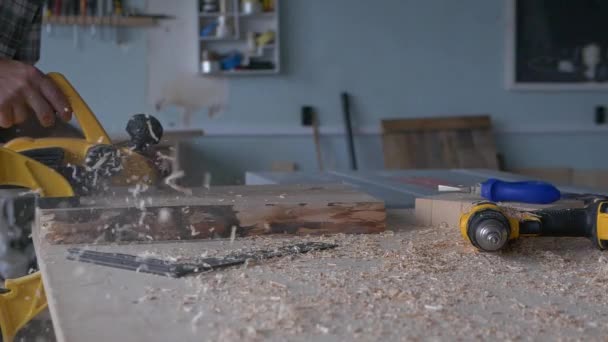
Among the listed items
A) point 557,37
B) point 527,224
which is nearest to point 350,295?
point 527,224

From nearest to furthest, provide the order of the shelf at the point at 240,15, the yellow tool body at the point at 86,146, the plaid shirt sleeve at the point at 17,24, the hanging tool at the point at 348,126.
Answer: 1. the yellow tool body at the point at 86,146
2. the plaid shirt sleeve at the point at 17,24
3. the shelf at the point at 240,15
4. the hanging tool at the point at 348,126

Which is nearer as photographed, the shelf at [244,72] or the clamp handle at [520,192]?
the clamp handle at [520,192]

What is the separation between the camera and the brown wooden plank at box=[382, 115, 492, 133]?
490 cm

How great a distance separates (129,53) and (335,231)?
3.46 m

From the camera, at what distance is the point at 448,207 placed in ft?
4.88

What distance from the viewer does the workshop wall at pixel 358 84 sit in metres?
4.63

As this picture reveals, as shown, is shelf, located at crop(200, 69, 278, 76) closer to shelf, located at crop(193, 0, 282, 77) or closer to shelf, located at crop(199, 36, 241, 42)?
shelf, located at crop(193, 0, 282, 77)

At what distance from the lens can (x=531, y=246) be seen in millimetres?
1286

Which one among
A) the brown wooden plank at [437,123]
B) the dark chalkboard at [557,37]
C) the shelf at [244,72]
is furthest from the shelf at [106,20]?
the dark chalkboard at [557,37]

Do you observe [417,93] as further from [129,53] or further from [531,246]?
[531,246]

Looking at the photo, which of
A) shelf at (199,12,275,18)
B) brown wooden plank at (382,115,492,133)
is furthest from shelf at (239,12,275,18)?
brown wooden plank at (382,115,492,133)

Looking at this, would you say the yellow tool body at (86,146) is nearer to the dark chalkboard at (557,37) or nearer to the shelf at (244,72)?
the shelf at (244,72)

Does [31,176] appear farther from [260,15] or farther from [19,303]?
[260,15]

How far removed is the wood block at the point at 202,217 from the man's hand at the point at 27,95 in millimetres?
213
